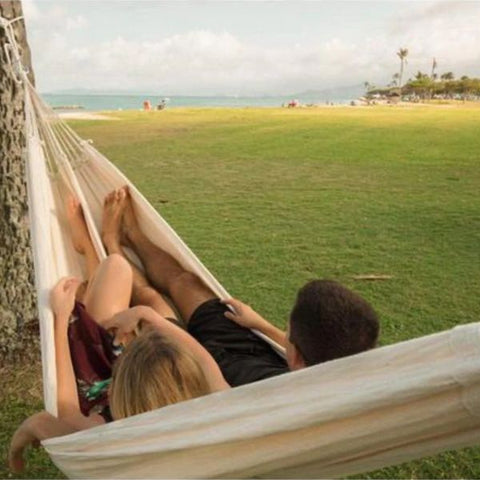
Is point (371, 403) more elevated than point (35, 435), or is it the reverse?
point (371, 403)

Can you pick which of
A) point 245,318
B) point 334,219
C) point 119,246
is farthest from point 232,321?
point 334,219

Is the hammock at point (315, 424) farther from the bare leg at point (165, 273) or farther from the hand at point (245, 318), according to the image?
the bare leg at point (165, 273)

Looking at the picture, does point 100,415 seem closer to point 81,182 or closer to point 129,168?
point 81,182

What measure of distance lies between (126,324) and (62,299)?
0.23 metres

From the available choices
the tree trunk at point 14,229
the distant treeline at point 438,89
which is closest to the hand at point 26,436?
the tree trunk at point 14,229

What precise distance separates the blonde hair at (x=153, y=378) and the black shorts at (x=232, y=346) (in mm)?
455

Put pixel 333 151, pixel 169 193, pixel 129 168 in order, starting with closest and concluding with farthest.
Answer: pixel 169 193 < pixel 129 168 < pixel 333 151

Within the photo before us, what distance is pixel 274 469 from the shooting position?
Result: 1038 mm

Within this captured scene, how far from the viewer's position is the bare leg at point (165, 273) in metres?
2.01

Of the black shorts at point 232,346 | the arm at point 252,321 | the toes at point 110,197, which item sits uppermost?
the toes at point 110,197

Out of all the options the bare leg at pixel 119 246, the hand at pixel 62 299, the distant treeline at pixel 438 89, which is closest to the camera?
the hand at pixel 62 299

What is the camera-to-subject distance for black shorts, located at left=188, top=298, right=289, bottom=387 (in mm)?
1711

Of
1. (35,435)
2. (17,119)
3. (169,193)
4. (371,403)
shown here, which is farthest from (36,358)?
(169,193)

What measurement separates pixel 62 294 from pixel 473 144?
8.77 meters
